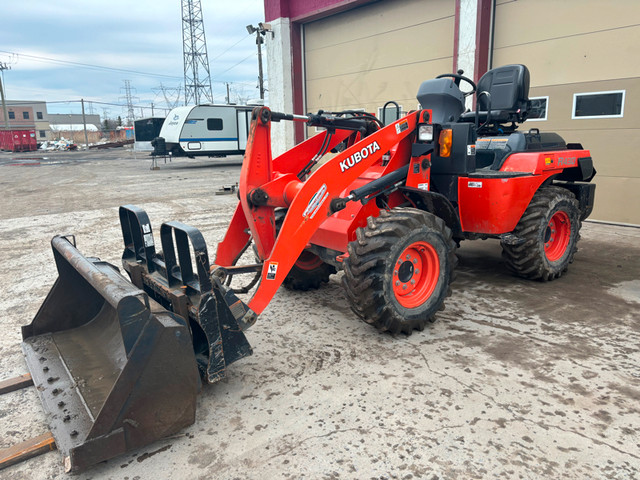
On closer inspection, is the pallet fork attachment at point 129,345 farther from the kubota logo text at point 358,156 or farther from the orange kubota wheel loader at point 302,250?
the kubota logo text at point 358,156

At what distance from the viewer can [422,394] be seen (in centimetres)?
312

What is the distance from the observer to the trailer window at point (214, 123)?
21.0 metres

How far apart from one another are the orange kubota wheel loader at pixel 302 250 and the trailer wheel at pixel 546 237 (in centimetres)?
2

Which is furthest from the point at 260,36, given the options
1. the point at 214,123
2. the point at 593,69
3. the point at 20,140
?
the point at 20,140

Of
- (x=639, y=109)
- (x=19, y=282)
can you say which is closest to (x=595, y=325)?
(x=639, y=109)

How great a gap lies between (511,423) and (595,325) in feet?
6.17

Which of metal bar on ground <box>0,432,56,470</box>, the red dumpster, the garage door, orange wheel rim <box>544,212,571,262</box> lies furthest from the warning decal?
the red dumpster

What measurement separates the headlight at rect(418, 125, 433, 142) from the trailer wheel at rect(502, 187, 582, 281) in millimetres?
1524

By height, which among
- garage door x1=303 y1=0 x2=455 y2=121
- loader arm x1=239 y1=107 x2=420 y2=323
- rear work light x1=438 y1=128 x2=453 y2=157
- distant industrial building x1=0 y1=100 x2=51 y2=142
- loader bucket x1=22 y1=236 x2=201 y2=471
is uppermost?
distant industrial building x1=0 y1=100 x2=51 y2=142

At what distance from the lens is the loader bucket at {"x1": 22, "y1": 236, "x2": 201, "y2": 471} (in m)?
2.44

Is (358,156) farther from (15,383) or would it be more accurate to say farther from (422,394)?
(15,383)

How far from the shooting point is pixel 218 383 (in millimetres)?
3305

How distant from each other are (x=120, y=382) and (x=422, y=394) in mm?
1815

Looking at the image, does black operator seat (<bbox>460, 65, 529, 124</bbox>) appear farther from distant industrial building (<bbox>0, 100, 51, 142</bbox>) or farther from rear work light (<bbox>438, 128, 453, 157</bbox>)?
distant industrial building (<bbox>0, 100, 51, 142</bbox>)
